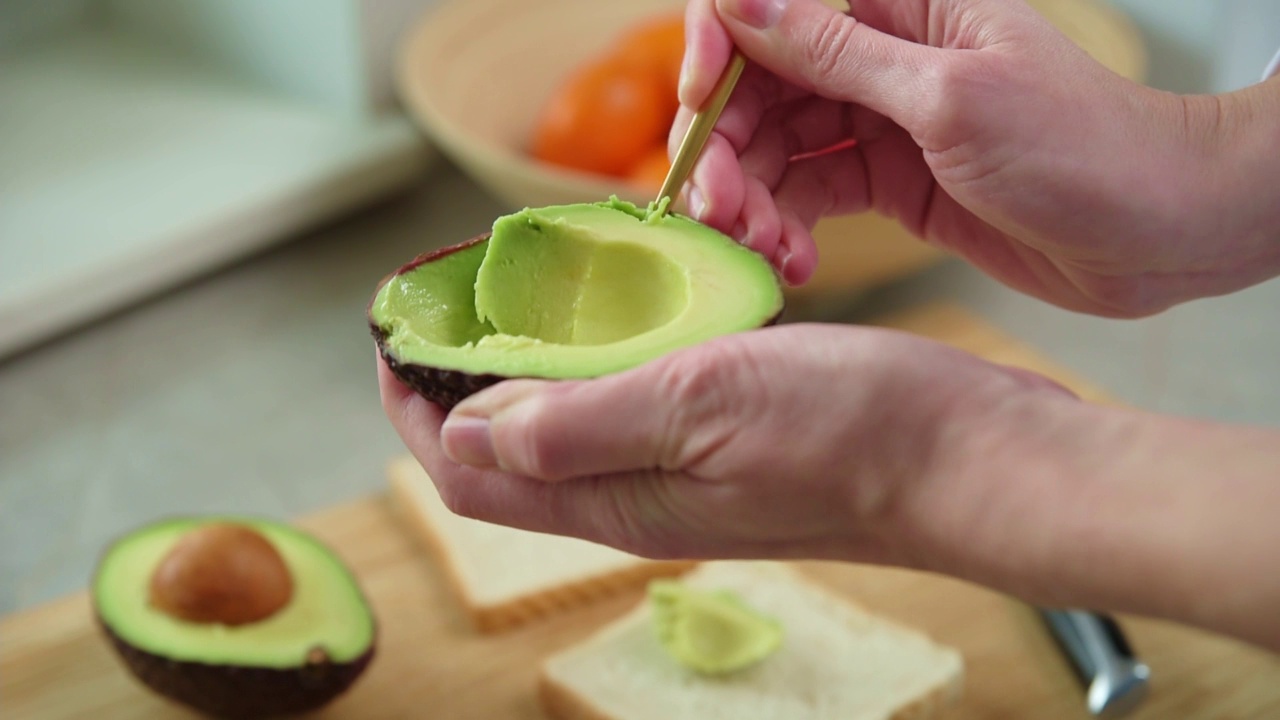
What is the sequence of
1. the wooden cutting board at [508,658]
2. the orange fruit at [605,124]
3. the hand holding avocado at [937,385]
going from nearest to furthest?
the hand holding avocado at [937,385], the wooden cutting board at [508,658], the orange fruit at [605,124]

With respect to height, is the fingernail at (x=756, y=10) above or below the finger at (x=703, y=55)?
above

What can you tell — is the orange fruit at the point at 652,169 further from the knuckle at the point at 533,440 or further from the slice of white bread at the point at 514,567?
the knuckle at the point at 533,440

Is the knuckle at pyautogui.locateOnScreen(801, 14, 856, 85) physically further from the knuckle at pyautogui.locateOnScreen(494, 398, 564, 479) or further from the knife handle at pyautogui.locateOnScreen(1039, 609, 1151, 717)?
the knife handle at pyautogui.locateOnScreen(1039, 609, 1151, 717)

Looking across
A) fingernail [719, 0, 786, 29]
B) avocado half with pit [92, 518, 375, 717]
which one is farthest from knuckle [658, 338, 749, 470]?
avocado half with pit [92, 518, 375, 717]

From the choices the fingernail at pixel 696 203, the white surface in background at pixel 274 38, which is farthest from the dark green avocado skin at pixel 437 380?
the white surface in background at pixel 274 38

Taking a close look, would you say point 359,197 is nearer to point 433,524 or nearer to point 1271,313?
point 433,524

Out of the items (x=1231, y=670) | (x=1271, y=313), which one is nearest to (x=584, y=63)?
(x=1271, y=313)

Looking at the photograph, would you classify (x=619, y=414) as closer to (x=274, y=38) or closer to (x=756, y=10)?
(x=756, y=10)

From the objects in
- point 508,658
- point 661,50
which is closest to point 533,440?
point 508,658
